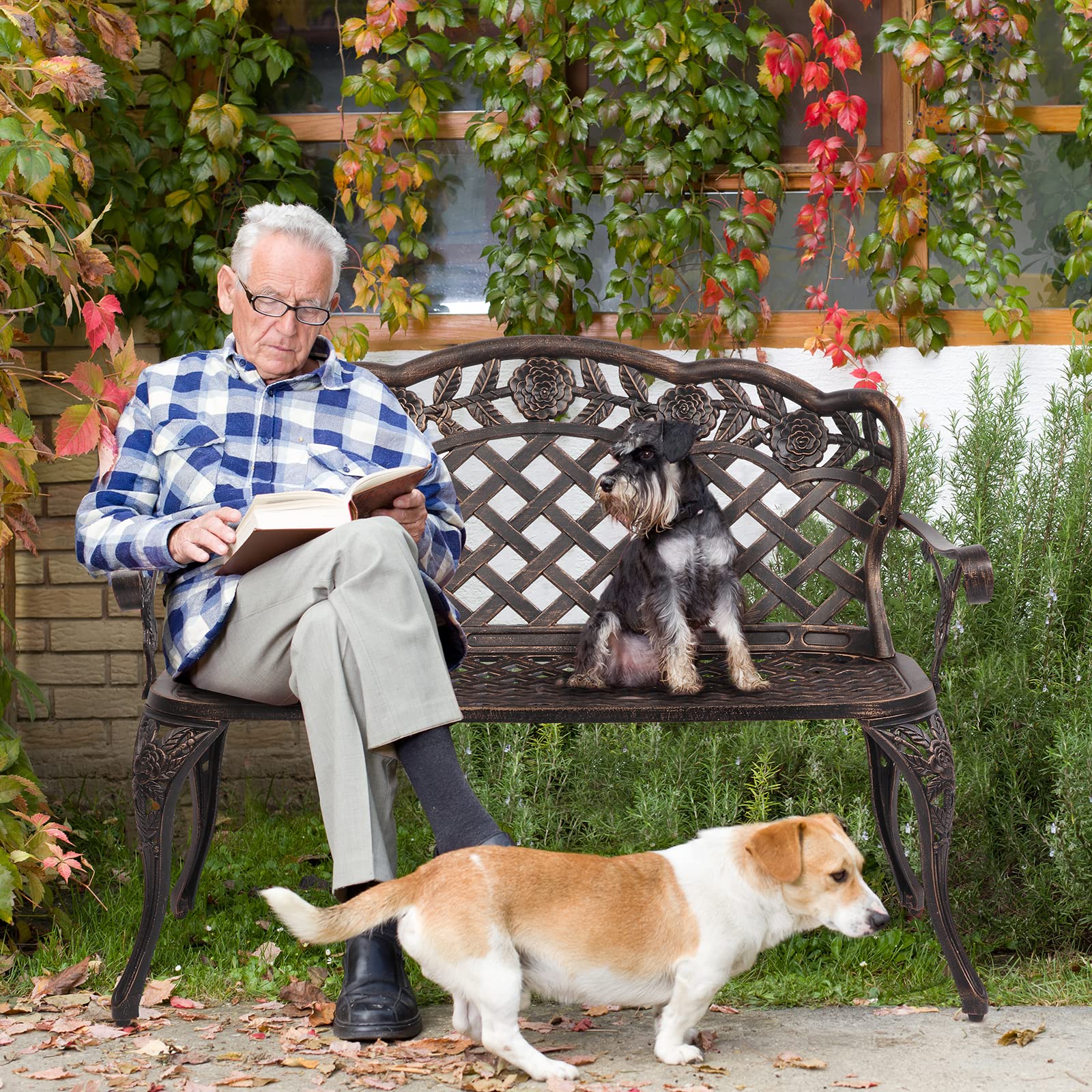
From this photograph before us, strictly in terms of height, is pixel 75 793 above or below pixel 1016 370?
below

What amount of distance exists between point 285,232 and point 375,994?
1.81 metres

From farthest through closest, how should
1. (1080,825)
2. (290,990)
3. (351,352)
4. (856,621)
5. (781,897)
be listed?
(351,352)
(856,621)
(1080,825)
(290,990)
(781,897)

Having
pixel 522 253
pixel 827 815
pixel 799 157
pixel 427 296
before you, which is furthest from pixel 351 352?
pixel 827 815

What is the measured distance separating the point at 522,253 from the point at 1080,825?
2.62 metres

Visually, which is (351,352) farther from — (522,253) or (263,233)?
(263,233)

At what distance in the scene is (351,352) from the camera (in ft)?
14.3

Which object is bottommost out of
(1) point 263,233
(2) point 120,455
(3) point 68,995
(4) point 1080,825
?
(3) point 68,995

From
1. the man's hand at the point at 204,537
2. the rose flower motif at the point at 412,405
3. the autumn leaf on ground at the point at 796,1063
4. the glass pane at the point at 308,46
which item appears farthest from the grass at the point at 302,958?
the glass pane at the point at 308,46

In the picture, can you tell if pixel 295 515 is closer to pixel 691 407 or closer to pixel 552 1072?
pixel 552 1072

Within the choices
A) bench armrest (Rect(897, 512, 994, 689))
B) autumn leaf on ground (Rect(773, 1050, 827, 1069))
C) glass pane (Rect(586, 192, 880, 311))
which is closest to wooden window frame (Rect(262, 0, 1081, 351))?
glass pane (Rect(586, 192, 880, 311))

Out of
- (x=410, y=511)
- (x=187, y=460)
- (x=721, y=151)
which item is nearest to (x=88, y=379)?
(x=187, y=460)

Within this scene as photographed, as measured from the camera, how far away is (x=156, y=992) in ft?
9.39

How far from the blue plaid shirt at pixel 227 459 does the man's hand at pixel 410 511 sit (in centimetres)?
8

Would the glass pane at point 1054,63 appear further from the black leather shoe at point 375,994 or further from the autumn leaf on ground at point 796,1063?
the black leather shoe at point 375,994
